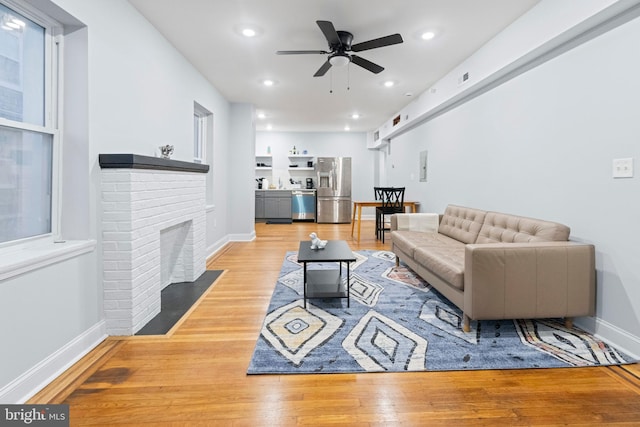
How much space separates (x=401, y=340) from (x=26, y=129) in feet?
8.75

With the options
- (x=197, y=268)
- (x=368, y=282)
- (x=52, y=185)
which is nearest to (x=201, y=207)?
(x=197, y=268)

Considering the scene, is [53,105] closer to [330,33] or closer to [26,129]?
[26,129]

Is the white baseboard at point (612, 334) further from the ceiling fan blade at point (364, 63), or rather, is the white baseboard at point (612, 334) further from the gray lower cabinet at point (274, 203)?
the gray lower cabinet at point (274, 203)

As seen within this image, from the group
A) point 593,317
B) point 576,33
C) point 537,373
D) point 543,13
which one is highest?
point 543,13

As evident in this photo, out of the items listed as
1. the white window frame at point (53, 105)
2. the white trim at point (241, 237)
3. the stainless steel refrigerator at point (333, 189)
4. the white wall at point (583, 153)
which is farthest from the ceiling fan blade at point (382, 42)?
the stainless steel refrigerator at point (333, 189)

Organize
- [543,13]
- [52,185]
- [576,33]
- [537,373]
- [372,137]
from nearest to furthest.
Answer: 1. [537,373]
2. [52,185]
3. [576,33]
4. [543,13]
5. [372,137]

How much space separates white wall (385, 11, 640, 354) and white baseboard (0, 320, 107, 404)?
345cm

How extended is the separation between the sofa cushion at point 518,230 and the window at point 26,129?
3457 mm

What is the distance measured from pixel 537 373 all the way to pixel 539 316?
0.51 m

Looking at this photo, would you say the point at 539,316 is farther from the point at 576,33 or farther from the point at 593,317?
the point at 576,33

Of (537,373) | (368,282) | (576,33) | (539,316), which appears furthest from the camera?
(368,282)

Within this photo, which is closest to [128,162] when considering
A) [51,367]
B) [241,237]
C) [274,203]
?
[51,367]

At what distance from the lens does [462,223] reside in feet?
12.3

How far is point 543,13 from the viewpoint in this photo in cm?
258
